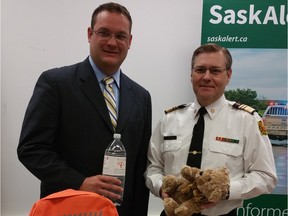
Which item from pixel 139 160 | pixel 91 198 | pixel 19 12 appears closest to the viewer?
pixel 91 198

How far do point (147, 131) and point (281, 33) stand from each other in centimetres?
136

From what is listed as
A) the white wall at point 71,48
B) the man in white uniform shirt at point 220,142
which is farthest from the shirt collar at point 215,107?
the white wall at point 71,48

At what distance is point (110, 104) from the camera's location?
165 centimetres

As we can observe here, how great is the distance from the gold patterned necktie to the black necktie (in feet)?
1.38

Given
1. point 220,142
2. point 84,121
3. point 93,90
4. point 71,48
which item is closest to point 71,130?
point 84,121

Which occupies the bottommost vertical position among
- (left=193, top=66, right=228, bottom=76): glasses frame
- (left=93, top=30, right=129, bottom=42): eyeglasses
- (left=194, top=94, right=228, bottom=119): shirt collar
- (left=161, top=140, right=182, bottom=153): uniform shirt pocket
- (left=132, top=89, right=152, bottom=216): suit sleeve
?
(left=132, top=89, right=152, bottom=216): suit sleeve

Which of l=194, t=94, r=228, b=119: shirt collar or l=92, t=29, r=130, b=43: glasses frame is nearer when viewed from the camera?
l=92, t=29, r=130, b=43: glasses frame

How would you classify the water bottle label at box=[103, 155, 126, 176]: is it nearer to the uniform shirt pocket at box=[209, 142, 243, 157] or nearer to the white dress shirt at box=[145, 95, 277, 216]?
the white dress shirt at box=[145, 95, 277, 216]

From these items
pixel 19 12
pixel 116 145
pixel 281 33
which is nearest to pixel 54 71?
pixel 116 145

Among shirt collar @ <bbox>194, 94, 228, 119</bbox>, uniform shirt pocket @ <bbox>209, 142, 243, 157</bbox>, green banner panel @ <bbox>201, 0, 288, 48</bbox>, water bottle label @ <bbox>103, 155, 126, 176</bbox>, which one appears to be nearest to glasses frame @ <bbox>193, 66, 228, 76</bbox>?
shirt collar @ <bbox>194, 94, 228, 119</bbox>

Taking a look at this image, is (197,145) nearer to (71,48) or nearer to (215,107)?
(215,107)

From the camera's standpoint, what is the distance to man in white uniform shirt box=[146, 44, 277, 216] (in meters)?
1.58

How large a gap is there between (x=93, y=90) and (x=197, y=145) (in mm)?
606

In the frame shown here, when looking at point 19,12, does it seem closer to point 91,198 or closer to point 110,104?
point 110,104
